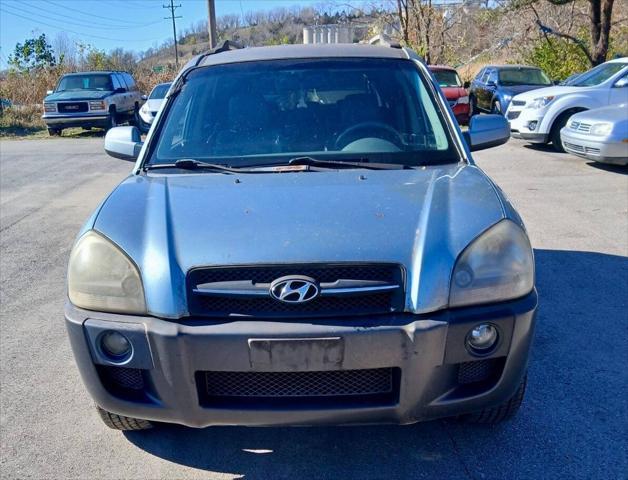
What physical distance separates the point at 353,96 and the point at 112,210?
1.68 m

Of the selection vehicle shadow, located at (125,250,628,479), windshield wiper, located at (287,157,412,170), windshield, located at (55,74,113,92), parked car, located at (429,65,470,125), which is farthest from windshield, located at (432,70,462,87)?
windshield wiper, located at (287,157,412,170)

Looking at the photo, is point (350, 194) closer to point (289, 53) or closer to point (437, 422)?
point (437, 422)

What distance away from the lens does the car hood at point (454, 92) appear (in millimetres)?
16375

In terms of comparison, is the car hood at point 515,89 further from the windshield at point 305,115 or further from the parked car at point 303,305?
the parked car at point 303,305

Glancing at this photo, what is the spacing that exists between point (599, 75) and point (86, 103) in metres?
14.1

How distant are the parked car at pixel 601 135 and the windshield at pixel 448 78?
7371mm

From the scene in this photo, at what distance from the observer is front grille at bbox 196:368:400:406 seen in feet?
7.76

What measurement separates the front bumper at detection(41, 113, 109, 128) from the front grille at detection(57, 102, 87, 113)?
0.18 m

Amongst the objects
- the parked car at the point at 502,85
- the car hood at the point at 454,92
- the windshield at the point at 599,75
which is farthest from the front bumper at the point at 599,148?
the car hood at the point at 454,92

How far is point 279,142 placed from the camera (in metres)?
3.46

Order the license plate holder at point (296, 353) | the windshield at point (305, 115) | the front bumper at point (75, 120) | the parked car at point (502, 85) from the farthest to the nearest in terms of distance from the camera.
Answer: the front bumper at point (75, 120) < the parked car at point (502, 85) < the windshield at point (305, 115) < the license plate holder at point (296, 353)

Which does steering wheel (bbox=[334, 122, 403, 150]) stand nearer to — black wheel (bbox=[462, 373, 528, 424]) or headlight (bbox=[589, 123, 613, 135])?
black wheel (bbox=[462, 373, 528, 424])

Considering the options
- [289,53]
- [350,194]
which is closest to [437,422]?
[350,194]

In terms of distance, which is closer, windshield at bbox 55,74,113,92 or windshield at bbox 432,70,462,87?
windshield at bbox 432,70,462,87
